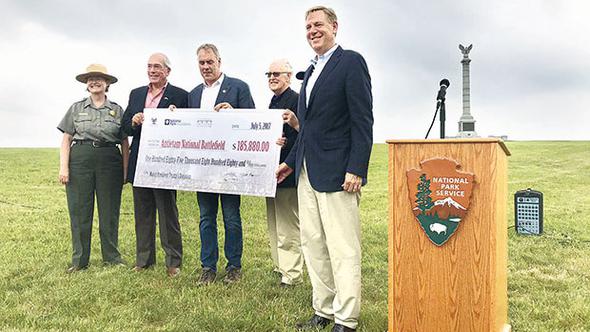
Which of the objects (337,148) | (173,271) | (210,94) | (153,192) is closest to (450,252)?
(337,148)

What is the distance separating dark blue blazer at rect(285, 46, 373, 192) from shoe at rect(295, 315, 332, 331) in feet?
3.36

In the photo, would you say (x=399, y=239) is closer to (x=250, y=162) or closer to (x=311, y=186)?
Answer: (x=311, y=186)

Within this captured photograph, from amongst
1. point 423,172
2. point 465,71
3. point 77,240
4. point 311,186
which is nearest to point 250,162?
point 311,186

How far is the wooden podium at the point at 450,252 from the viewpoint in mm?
3168

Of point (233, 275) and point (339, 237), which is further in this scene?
point (233, 275)

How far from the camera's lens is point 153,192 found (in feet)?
18.8

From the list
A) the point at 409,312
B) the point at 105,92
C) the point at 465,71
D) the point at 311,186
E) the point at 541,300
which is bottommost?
the point at 541,300

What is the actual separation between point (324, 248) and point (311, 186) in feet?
1.54

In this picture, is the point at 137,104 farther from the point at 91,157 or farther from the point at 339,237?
the point at 339,237

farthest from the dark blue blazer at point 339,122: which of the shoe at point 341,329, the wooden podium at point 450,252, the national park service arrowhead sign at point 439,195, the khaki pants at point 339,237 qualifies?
the shoe at point 341,329

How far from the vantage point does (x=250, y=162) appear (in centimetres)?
478

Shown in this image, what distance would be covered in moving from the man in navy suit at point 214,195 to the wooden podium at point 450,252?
215 centimetres

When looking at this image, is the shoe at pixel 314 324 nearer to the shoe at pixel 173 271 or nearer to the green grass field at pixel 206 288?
the green grass field at pixel 206 288

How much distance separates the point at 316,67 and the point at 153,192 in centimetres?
268
